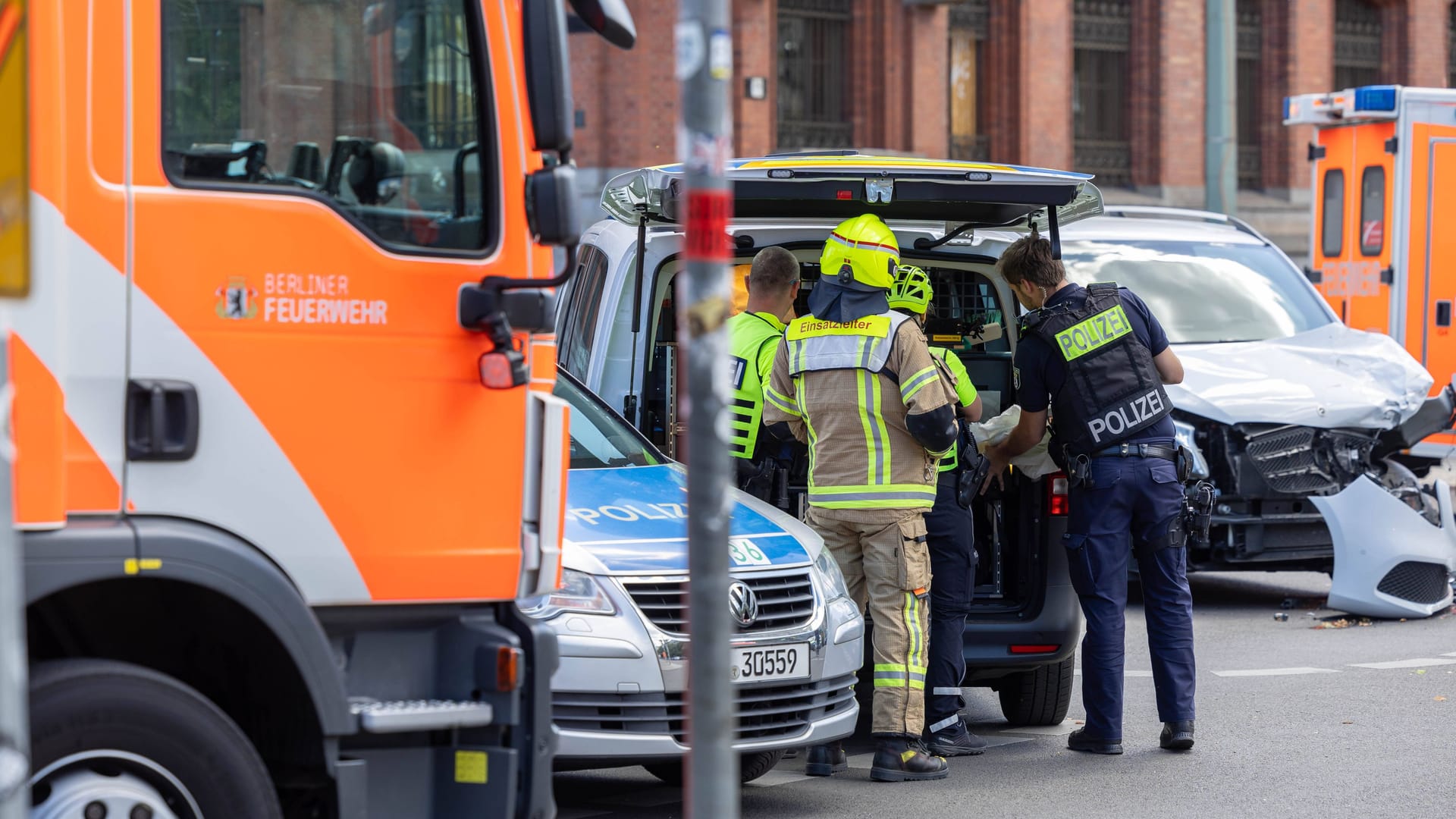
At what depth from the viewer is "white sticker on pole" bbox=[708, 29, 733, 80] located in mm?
3010

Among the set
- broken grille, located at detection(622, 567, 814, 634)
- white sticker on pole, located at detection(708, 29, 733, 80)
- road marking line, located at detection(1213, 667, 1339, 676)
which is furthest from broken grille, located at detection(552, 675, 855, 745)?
road marking line, located at detection(1213, 667, 1339, 676)

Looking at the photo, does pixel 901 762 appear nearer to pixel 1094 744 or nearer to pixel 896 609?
pixel 896 609

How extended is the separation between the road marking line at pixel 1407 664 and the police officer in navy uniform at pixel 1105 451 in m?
2.16

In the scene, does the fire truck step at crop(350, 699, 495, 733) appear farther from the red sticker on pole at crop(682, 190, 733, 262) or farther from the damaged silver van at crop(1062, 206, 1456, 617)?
the damaged silver van at crop(1062, 206, 1456, 617)

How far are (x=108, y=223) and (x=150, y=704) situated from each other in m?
1.00

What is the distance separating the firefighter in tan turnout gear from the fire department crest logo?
2.96m

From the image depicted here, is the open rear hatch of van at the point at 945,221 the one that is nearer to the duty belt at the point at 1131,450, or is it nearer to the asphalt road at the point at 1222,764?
the duty belt at the point at 1131,450

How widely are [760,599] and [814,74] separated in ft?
71.8

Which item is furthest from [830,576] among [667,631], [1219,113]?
[1219,113]

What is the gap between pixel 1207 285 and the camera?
11.7 metres

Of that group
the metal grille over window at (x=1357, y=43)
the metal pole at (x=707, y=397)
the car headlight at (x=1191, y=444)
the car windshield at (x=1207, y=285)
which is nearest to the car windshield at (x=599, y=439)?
the metal pole at (x=707, y=397)

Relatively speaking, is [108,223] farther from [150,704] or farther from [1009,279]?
[1009,279]

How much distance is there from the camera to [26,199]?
2.68m

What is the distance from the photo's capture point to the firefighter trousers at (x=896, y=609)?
6609 mm
